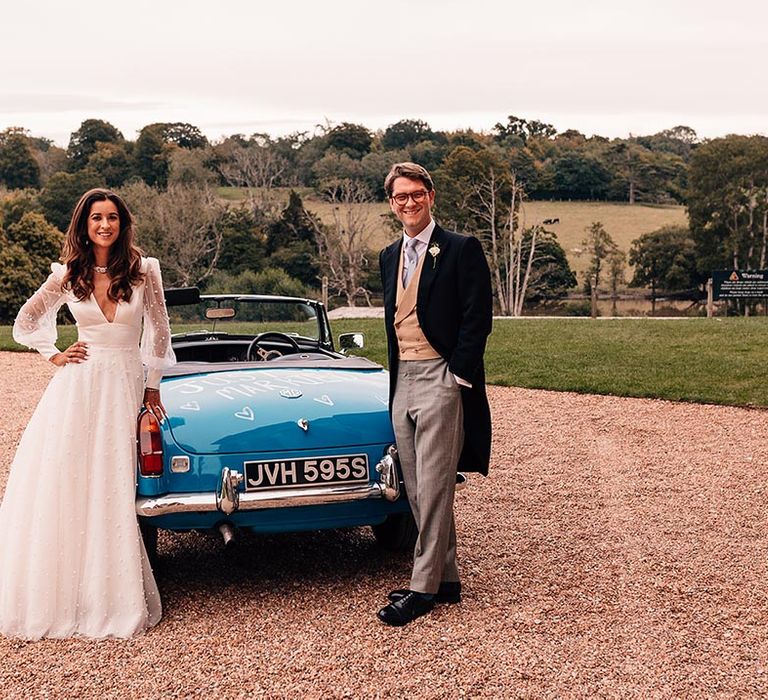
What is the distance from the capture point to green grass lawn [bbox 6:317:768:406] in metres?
12.5

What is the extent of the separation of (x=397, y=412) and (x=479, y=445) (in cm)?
42

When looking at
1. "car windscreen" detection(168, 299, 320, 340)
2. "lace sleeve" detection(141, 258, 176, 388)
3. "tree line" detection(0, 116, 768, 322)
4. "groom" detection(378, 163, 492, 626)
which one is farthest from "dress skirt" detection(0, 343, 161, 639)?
"tree line" detection(0, 116, 768, 322)

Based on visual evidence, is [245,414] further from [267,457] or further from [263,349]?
[263,349]

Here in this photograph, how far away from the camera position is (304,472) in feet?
14.8

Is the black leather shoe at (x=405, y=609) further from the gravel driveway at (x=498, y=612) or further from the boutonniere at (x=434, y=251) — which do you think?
the boutonniere at (x=434, y=251)

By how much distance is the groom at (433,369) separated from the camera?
435cm

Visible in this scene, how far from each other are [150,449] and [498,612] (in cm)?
181

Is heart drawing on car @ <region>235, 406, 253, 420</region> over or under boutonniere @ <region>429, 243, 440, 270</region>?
under

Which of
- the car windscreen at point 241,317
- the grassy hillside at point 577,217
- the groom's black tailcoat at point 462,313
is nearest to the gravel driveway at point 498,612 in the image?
the groom's black tailcoat at point 462,313

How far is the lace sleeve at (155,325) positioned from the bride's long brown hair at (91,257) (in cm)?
11

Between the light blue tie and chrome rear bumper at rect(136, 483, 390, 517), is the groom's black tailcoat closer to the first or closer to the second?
the light blue tie

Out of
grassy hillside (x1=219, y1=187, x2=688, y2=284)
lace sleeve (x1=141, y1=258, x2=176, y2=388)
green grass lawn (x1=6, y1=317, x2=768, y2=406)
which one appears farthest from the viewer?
grassy hillside (x1=219, y1=187, x2=688, y2=284)

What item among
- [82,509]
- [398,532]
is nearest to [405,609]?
[398,532]

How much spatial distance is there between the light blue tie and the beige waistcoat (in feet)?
0.08
